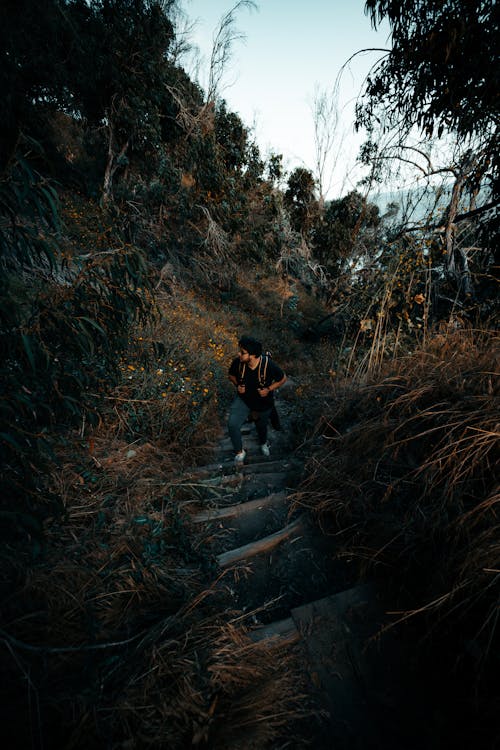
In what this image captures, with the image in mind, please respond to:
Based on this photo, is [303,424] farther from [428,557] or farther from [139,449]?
[428,557]

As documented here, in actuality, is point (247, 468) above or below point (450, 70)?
below

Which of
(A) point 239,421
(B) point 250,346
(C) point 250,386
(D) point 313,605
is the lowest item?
(D) point 313,605

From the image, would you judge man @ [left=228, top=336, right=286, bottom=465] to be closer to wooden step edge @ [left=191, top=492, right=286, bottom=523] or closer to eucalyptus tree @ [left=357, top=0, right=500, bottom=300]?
wooden step edge @ [left=191, top=492, right=286, bottom=523]

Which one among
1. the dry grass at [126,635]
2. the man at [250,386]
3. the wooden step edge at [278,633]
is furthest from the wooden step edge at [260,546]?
the man at [250,386]

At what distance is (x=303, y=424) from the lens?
4.53 meters

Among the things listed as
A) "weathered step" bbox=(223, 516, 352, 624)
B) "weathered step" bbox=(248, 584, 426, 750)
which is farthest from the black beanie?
"weathered step" bbox=(248, 584, 426, 750)

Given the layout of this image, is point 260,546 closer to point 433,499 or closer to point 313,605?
point 313,605

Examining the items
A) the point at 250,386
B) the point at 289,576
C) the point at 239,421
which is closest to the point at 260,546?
the point at 289,576

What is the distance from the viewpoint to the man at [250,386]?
13.1ft

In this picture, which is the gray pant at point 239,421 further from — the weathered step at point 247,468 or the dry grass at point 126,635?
the dry grass at point 126,635

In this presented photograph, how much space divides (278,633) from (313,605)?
262 mm

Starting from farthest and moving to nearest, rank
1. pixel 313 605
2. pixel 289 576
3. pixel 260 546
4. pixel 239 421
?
pixel 239 421 < pixel 260 546 < pixel 289 576 < pixel 313 605

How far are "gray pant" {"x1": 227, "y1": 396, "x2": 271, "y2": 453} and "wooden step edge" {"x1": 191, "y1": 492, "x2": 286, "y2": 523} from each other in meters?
1.07

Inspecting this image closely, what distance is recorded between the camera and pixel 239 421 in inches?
160
